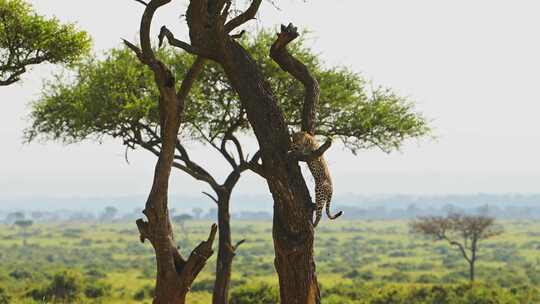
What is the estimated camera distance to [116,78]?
68.1ft

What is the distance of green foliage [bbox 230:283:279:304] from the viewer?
86.8 feet

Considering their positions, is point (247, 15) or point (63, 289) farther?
point (63, 289)

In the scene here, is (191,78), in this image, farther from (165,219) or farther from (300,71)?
(165,219)

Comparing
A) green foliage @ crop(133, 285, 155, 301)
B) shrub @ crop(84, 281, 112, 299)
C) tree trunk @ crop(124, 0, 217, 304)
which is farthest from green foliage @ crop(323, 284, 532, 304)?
tree trunk @ crop(124, 0, 217, 304)

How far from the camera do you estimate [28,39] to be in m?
18.4

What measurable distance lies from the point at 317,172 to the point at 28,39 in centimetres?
1074

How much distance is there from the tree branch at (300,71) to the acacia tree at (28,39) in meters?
9.27

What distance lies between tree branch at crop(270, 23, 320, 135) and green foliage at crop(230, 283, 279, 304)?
52.8ft

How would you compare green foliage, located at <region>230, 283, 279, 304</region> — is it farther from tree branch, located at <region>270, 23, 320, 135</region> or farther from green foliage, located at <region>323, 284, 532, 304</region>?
tree branch, located at <region>270, 23, 320, 135</region>

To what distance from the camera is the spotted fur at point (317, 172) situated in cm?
1017

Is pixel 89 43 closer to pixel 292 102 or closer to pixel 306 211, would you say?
pixel 292 102

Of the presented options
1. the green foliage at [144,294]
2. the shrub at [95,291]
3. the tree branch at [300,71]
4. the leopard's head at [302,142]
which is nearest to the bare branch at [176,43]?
the tree branch at [300,71]

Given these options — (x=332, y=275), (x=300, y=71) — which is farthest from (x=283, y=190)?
(x=332, y=275)

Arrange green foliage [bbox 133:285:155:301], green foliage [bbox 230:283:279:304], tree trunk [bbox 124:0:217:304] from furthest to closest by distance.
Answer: green foliage [bbox 133:285:155:301]
green foliage [bbox 230:283:279:304]
tree trunk [bbox 124:0:217:304]
